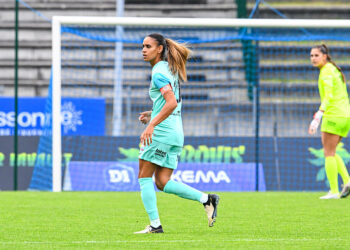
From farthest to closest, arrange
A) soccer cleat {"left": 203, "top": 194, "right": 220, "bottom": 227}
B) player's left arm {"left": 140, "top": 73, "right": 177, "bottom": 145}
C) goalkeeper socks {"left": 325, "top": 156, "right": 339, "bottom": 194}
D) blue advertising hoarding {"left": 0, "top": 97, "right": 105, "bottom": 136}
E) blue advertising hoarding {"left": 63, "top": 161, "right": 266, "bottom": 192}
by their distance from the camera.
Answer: blue advertising hoarding {"left": 0, "top": 97, "right": 105, "bottom": 136} < blue advertising hoarding {"left": 63, "top": 161, "right": 266, "bottom": 192} < goalkeeper socks {"left": 325, "top": 156, "right": 339, "bottom": 194} < soccer cleat {"left": 203, "top": 194, "right": 220, "bottom": 227} < player's left arm {"left": 140, "top": 73, "right": 177, "bottom": 145}

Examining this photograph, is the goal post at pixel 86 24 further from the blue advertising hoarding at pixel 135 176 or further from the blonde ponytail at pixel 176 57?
the blonde ponytail at pixel 176 57

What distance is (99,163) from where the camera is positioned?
1197 cm

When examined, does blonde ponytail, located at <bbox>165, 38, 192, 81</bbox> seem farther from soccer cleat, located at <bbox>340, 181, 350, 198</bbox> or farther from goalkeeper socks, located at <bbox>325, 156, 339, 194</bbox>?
goalkeeper socks, located at <bbox>325, 156, 339, 194</bbox>

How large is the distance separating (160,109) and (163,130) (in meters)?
0.17

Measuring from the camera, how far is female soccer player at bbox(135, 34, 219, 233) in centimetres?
556

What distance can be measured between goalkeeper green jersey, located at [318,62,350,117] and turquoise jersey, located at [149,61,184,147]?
425 cm

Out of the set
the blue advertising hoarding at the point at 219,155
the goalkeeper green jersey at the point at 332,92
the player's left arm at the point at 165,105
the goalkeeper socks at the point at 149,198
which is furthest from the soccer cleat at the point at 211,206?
the blue advertising hoarding at the point at 219,155

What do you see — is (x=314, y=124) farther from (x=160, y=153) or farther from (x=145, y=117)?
(x=160, y=153)

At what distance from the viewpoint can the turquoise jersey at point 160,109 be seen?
5.59 meters

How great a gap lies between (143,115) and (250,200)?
12.6ft

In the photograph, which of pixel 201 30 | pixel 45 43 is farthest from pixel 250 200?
pixel 45 43

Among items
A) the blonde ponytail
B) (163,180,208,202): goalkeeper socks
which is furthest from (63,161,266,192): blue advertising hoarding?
the blonde ponytail

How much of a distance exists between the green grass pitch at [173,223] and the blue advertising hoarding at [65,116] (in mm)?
→ 3944

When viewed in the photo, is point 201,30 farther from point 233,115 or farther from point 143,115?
point 143,115
